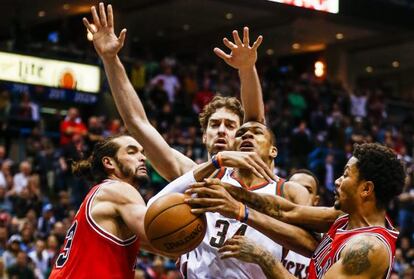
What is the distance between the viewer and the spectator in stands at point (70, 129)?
1518cm

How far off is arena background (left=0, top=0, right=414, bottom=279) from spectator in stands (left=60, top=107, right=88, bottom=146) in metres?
0.12

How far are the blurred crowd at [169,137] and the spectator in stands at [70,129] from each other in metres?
0.02

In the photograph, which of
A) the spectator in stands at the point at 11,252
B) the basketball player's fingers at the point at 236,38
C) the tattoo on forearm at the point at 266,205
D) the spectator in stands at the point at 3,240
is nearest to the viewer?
the tattoo on forearm at the point at 266,205

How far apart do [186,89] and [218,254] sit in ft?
47.8

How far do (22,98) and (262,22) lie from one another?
1021 cm

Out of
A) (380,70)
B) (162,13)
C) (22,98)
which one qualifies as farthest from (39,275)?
(380,70)

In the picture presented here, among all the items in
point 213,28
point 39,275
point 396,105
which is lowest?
point 39,275

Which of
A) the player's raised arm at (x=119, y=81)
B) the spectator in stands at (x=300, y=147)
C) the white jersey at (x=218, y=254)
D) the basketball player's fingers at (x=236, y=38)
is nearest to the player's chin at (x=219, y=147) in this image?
the white jersey at (x=218, y=254)

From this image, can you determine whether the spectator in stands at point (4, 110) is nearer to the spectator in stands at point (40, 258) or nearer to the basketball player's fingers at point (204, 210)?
the spectator in stands at point (40, 258)

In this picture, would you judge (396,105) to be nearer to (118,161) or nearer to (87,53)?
(87,53)

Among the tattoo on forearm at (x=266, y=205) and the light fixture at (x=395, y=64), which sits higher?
the light fixture at (x=395, y=64)

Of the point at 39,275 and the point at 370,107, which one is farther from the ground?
the point at 370,107

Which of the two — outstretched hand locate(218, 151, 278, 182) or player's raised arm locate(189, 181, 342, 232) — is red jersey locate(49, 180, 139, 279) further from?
outstretched hand locate(218, 151, 278, 182)

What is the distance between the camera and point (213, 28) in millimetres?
25953
